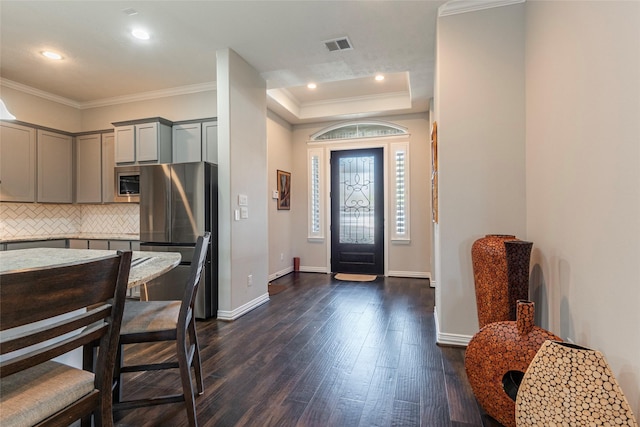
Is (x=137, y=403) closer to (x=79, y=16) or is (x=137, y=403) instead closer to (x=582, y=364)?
(x=582, y=364)

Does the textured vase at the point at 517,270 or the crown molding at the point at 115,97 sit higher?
the crown molding at the point at 115,97

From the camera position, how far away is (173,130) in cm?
424

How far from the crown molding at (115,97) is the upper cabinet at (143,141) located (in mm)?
564

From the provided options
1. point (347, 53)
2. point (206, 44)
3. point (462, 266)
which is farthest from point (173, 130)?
point (462, 266)

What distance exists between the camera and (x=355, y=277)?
217 inches

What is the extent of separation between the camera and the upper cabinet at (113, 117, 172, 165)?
159 inches

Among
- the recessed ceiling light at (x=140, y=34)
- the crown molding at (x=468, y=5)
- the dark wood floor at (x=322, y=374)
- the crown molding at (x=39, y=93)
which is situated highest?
the recessed ceiling light at (x=140, y=34)

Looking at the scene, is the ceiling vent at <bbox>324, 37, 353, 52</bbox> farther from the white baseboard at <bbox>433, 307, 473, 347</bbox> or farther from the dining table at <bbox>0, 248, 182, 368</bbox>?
the white baseboard at <bbox>433, 307, 473, 347</bbox>

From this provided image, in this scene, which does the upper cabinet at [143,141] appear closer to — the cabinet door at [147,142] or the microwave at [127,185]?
the cabinet door at [147,142]

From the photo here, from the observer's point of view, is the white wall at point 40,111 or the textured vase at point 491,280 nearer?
the textured vase at point 491,280

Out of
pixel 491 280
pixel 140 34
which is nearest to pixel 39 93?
pixel 140 34

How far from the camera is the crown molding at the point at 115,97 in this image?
416cm

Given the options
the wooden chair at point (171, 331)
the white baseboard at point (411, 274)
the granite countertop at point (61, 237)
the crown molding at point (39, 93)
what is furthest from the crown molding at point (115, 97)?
the white baseboard at point (411, 274)

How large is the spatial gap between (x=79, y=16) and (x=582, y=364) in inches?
161
